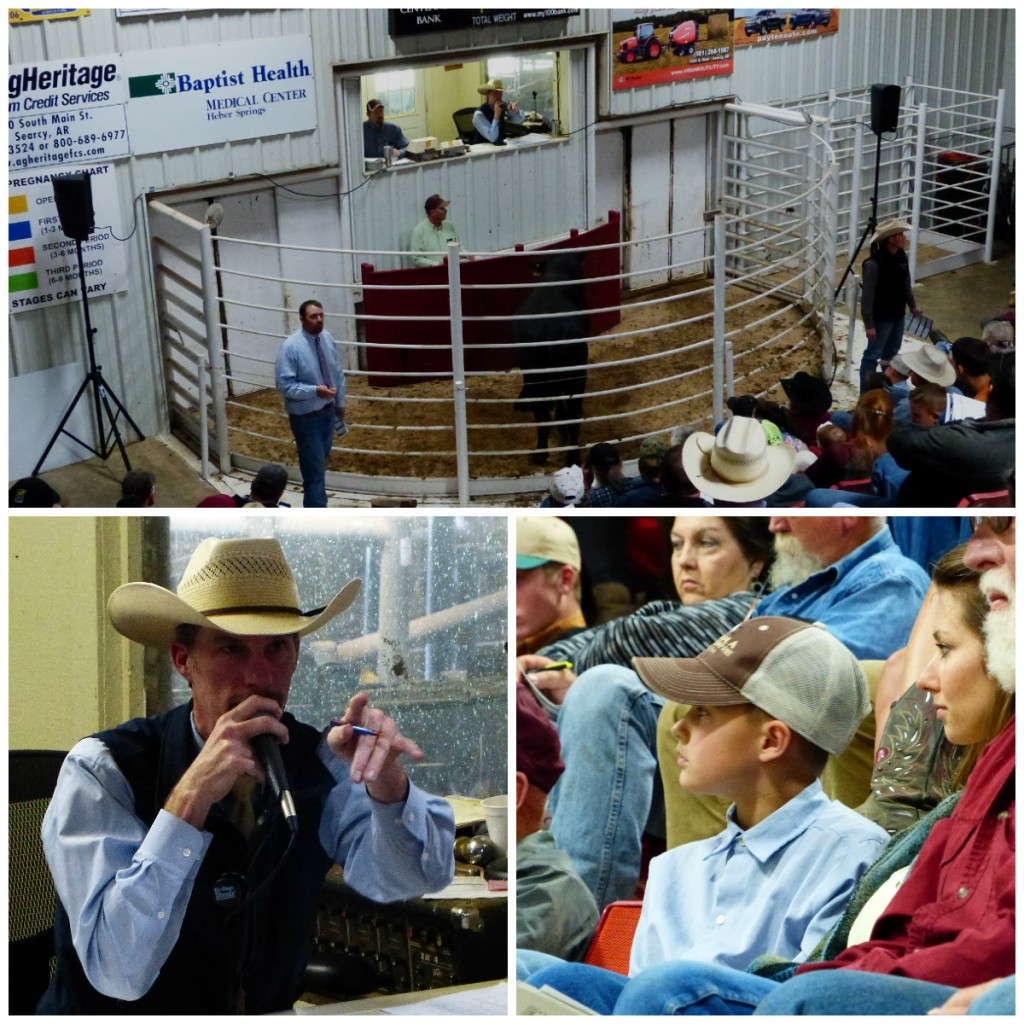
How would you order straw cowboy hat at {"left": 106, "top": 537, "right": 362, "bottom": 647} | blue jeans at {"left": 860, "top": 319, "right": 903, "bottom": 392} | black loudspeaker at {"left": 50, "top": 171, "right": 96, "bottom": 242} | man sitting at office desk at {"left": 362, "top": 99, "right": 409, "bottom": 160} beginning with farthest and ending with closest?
man sitting at office desk at {"left": 362, "top": 99, "right": 409, "bottom": 160}
blue jeans at {"left": 860, "top": 319, "right": 903, "bottom": 392}
black loudspeaker at {"left": 50, "top": 171, "right": 96, "bottom": 242}
straw cowboy hat at {"left": 106, "top": 537, "right": 362, "bottom": 647}

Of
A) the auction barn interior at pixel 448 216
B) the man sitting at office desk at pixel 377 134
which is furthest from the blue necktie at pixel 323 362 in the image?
the man sitting at office desk at pixel 377 134

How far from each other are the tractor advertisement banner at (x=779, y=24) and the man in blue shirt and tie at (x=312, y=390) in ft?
16.7

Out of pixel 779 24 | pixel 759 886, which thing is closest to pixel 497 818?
pixel 759 886

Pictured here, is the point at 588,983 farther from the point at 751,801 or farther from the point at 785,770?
A: the point at 785,770

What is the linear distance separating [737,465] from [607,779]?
1994 millimetres

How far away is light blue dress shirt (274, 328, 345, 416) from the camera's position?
8.80m

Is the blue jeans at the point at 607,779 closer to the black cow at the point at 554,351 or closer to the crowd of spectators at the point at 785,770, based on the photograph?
the crowd of spectators at the point at 785,770

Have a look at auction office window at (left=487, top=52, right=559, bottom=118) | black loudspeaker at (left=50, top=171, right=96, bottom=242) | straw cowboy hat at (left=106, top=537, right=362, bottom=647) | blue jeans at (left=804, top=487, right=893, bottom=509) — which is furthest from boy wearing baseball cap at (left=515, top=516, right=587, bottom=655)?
auction office window at (left=487, top=52, right=559, bottom=118)

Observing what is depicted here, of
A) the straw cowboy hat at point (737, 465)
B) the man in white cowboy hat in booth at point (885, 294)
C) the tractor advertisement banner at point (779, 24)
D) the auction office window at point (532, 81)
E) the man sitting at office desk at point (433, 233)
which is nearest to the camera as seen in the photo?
the straw cowboy hat at point (737, 465)

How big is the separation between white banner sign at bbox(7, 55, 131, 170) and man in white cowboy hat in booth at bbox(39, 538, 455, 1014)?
205 inches

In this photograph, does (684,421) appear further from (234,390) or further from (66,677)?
(66,677)

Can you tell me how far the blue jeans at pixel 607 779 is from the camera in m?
Result: 4.93

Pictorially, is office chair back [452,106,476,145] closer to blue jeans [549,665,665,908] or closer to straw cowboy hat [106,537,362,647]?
straw cowboy hat [106,537,362,647]

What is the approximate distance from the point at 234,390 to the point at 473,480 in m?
2.17
